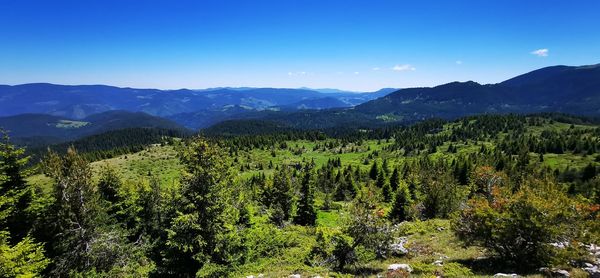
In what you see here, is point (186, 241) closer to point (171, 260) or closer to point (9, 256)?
point (171, 260)

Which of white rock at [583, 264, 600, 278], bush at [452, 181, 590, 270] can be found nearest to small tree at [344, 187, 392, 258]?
bush at [452, 181, 590, 270]

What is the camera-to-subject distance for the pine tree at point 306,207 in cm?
6371

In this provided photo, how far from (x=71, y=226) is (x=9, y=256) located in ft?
39.6

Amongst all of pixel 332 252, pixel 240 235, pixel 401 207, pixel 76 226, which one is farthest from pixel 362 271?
pixel 401 207

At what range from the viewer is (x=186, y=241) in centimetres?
2294

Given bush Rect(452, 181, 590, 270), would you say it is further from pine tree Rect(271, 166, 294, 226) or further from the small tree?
pine tree Rect(271, 166, 294, 226)

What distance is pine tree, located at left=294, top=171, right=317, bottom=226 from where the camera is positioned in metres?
63.7

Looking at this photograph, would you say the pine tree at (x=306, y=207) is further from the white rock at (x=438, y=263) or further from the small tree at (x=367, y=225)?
the white rock at (x=438, y=263)

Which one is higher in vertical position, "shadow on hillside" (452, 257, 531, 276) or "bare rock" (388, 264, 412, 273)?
"shadow on hillside" (452, 257, 531, 276)

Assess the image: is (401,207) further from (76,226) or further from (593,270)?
(76,226)

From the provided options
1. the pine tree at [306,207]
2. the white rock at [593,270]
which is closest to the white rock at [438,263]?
the white rock at [593,270]

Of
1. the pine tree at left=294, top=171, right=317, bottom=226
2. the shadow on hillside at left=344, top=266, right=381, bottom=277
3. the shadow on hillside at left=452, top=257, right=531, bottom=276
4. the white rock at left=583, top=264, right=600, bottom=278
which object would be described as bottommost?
the pine tree at left=294, top=171, right=317, bottom=226

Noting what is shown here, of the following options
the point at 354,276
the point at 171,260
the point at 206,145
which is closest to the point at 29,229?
the point at 171,260

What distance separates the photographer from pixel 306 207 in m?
64.4
